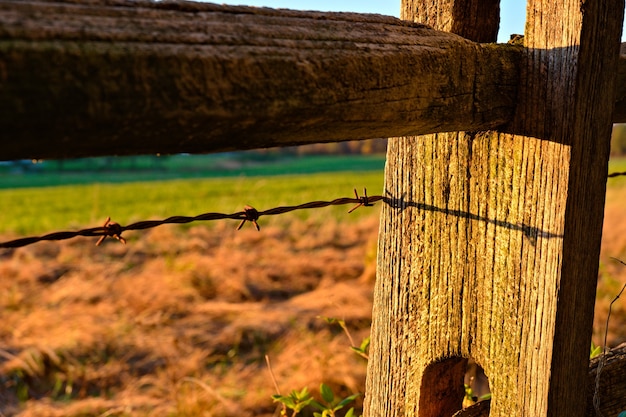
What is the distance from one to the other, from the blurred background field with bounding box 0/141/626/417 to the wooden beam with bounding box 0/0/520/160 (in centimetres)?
156

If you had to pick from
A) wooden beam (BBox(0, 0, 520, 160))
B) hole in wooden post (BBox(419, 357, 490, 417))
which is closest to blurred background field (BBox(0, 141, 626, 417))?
hole in wooden post (BBox(419, 357, 490, 417))

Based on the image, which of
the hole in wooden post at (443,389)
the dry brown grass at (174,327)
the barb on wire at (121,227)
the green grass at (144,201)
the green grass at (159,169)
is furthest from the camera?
the green grass at (159,169)

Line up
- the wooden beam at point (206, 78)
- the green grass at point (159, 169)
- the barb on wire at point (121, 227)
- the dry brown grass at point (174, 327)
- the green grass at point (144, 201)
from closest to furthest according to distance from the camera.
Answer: the wooden beam at point (206, 78), the barb on wire at point (121, 227), the dry brown grass at point (174, 327), the green grass at point (144, 201), the green grass at point (159, 169)

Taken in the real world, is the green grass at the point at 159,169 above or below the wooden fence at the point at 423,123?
below

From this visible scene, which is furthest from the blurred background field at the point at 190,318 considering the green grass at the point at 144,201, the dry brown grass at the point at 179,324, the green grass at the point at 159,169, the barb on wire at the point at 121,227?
the green grass at the point at 159,169

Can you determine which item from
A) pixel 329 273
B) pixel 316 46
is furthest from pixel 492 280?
pixel 329 273

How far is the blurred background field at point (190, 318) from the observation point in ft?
11.5

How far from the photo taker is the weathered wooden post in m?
1.10

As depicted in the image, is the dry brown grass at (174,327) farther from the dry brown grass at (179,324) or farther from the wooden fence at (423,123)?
the wooden fence at (423,123)

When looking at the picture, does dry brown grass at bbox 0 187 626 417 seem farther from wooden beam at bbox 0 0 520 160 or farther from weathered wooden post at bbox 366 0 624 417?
wooden beam at bbox 0 0 520 160

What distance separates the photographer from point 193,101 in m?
0.72

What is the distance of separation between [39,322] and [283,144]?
449 centimetres

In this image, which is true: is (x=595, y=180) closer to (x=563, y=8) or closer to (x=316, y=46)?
(x=563, y=8)

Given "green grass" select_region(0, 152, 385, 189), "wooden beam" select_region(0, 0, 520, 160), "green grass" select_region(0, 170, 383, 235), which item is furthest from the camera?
"green grass" select_region(0, 152, 385, 189)
